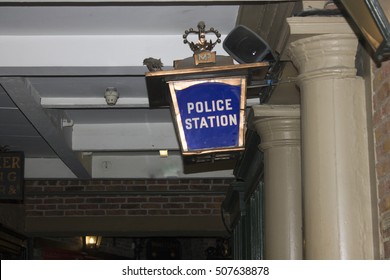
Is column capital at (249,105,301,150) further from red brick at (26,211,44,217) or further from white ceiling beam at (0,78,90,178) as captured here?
red brick at (26,211,44,217)

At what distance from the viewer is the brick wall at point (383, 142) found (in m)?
3.77

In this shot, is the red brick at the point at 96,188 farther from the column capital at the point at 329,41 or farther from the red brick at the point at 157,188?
the column capital at the point at 329,41

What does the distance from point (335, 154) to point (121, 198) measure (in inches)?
293

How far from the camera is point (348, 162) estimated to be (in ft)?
13.4

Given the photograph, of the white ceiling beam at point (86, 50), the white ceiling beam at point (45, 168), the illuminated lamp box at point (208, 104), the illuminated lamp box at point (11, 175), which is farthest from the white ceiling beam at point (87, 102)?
the white ceiling beam at point (45, 168)

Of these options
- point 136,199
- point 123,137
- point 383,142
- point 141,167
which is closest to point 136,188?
point 136,199

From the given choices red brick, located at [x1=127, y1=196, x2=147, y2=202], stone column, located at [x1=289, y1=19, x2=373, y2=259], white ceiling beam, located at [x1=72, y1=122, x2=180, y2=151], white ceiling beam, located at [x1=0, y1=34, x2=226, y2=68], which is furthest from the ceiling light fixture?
red brick, located at [x1=127, y1=196, x2=147, y2=202]

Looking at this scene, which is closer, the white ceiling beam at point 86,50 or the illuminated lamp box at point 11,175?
the white ceiling beam at point 86,50

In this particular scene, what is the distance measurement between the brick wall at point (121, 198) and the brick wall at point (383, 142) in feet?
23.9

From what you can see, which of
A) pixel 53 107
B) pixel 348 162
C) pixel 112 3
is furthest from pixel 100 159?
pixel 348 162

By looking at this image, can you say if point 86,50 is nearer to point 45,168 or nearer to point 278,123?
point 278,123

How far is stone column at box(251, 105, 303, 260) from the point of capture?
584 centimetres

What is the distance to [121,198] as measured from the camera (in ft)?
37.1

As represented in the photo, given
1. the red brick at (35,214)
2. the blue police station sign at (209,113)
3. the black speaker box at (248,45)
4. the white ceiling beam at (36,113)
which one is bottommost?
the blue police station sign at (209,113)
